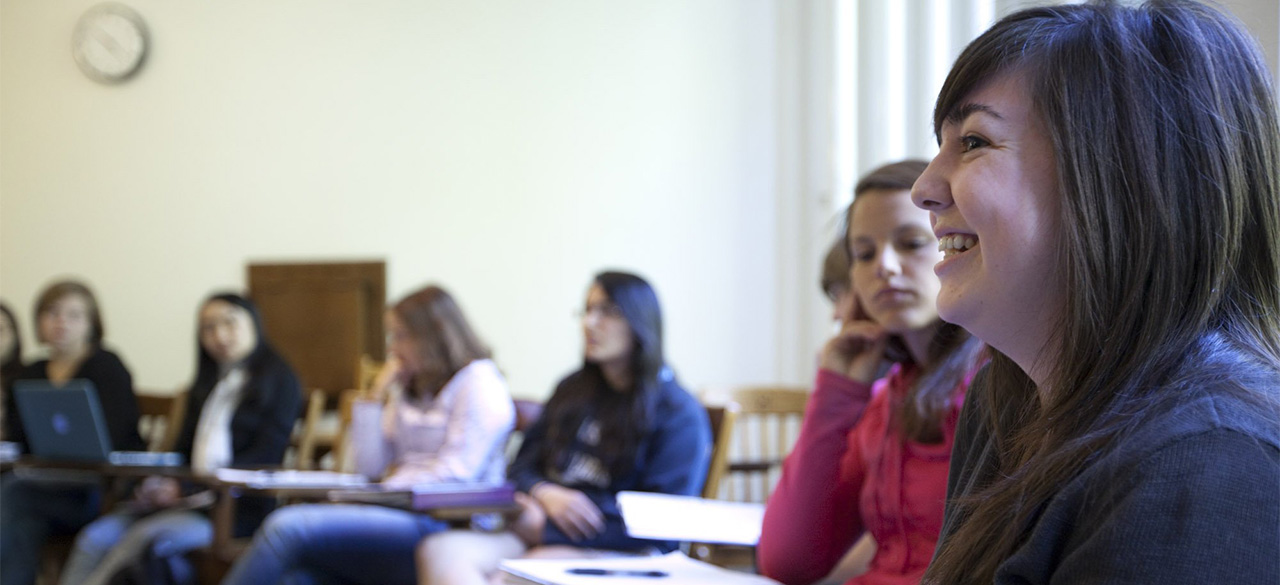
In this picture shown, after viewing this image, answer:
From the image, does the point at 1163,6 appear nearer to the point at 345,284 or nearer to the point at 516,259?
the point at 516,259

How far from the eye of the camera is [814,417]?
64.6 inches

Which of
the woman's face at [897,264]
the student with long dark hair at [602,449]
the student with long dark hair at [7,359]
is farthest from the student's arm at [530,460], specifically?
the student with long dark hair at [7,359]

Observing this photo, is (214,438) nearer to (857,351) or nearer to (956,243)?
(857,351)

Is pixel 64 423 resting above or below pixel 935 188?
below

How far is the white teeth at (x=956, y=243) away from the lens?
0.85 meters

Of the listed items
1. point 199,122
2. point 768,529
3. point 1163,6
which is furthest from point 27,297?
point 1163,6

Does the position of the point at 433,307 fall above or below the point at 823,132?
below

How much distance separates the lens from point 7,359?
173 inches

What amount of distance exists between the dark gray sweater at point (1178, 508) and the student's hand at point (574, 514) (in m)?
1.79

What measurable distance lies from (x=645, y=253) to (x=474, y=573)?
3381 mm

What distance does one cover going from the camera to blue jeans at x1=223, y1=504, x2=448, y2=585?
265 cm

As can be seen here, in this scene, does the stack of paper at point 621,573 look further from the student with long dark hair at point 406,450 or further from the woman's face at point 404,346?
the woman's face at point 404,346

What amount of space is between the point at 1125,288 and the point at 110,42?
260 inches

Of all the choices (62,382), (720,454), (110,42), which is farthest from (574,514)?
(110,42)
